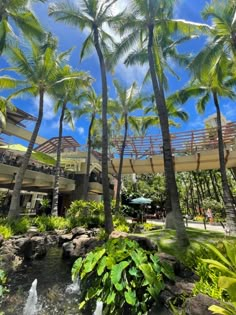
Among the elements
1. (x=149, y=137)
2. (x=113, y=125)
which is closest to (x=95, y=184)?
(x=113, y=125)

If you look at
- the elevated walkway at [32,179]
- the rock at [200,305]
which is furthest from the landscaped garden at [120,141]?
the elevated walkway at [32,179]

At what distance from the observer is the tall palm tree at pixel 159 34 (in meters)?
9.73

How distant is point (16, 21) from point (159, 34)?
825 cm

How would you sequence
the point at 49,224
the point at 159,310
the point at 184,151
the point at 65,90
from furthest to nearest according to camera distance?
the point at 65,90 → the point at 184,151 → the point at 49,224 → the point at 159,310

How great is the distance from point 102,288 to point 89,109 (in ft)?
58.6

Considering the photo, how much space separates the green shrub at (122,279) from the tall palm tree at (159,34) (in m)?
4.57

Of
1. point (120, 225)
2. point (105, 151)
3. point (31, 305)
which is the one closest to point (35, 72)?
point (105, 151)

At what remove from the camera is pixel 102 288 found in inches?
187

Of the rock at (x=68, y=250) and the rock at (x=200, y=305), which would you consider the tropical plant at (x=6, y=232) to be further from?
the rock at (x=200, y=305)

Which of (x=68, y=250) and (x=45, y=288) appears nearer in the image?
(x=45, y=288)

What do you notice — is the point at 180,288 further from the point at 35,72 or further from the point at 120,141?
the point at 120,141

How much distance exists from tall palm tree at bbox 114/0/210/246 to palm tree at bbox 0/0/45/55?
479cm

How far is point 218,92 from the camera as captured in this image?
1606 cm

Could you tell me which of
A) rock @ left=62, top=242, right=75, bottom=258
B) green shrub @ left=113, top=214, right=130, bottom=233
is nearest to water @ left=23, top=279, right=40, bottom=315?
rock @ left=62, top=242, right=75, bottom=258
